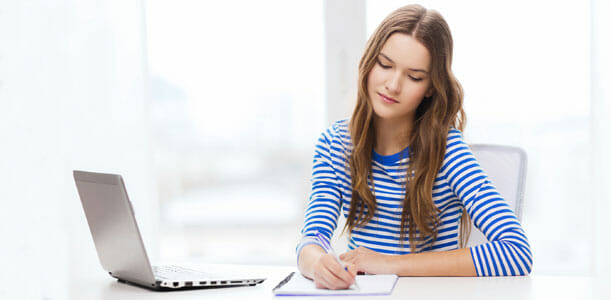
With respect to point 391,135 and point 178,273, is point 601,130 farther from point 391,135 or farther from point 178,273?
point 178,273

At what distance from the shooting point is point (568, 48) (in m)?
2.36

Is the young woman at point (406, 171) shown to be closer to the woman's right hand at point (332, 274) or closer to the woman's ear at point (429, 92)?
the woman's ear at point (429, 92)

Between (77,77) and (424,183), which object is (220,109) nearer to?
(77,77)

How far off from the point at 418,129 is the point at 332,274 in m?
0.57

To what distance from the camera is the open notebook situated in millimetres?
1041

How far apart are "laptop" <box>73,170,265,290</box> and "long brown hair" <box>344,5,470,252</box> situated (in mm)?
441

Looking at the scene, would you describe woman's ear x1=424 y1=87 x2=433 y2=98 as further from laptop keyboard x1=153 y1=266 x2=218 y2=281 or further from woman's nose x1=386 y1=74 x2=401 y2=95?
laptop keyboard x1=153 y1=266 x2=218 y2=281

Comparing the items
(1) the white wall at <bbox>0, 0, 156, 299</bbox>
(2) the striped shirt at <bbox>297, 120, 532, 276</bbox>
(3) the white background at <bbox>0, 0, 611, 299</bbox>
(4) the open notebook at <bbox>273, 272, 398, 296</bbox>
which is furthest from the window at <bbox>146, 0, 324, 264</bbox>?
(4) the open notebook at <bbox>273, 272, 398, 296</bbox>

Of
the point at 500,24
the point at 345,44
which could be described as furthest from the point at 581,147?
the point at 345,44

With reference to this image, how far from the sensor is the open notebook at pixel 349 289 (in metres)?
1.04

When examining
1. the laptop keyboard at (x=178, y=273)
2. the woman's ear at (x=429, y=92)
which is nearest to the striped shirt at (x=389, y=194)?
the woman's ear at (x=429, y=92)

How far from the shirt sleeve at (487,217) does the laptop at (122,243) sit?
45 centimetres

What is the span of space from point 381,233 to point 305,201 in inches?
44.6

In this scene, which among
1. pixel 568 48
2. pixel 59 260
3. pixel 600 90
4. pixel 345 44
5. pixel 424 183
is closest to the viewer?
pixel 424 183
